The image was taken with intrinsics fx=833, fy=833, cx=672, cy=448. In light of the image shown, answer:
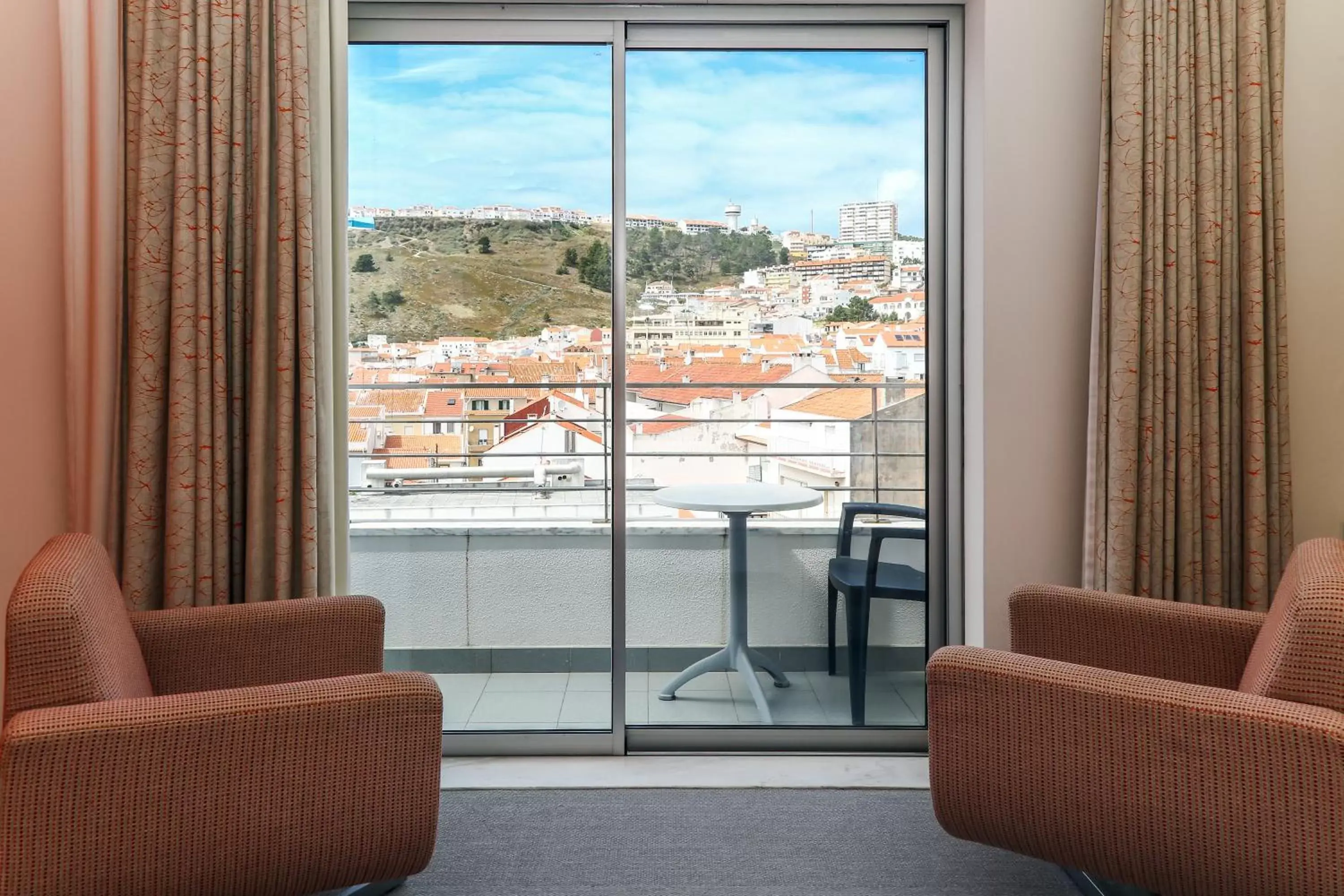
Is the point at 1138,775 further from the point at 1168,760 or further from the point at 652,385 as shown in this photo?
the point at 652,385

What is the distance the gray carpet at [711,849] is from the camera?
193 centimetres

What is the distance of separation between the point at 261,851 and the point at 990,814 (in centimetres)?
132

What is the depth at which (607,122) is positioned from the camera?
2570 millimetres

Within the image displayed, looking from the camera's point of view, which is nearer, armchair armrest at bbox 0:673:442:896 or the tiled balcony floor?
armchair armrest at bbox 0:673:442:896

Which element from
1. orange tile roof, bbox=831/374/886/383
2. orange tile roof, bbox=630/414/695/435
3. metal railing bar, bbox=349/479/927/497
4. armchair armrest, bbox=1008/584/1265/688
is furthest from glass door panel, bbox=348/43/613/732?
armchair armrest, bbox=1008/584/1265/688

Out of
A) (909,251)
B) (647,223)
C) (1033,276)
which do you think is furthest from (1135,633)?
(647,223)

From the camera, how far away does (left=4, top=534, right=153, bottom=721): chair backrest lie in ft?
4.51

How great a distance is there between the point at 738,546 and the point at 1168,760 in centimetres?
142

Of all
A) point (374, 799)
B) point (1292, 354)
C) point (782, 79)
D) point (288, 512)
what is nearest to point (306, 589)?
point (288, 512)

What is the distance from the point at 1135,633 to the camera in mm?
1921

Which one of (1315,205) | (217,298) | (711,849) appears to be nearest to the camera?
(711,849)

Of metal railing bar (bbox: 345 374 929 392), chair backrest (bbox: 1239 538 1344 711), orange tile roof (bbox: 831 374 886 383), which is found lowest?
chair backrest (bbox: 1239 538 1344 711)

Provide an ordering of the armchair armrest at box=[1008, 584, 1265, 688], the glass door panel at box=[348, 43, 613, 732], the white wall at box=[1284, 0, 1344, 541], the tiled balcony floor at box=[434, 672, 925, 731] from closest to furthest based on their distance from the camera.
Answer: the armchair armrest at box=[1008, 584, 1265, 688], the white wall at box=[1284, 0, 1344, 541], the glass door panel at box=[348, 43, 613, 732], the tiled balcony floor at box=[434, 672, 925, 731]

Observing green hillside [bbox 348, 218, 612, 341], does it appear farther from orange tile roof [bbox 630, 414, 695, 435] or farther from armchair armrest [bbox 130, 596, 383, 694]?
armchair armrest [bbox 130, 596, 383, 694]
